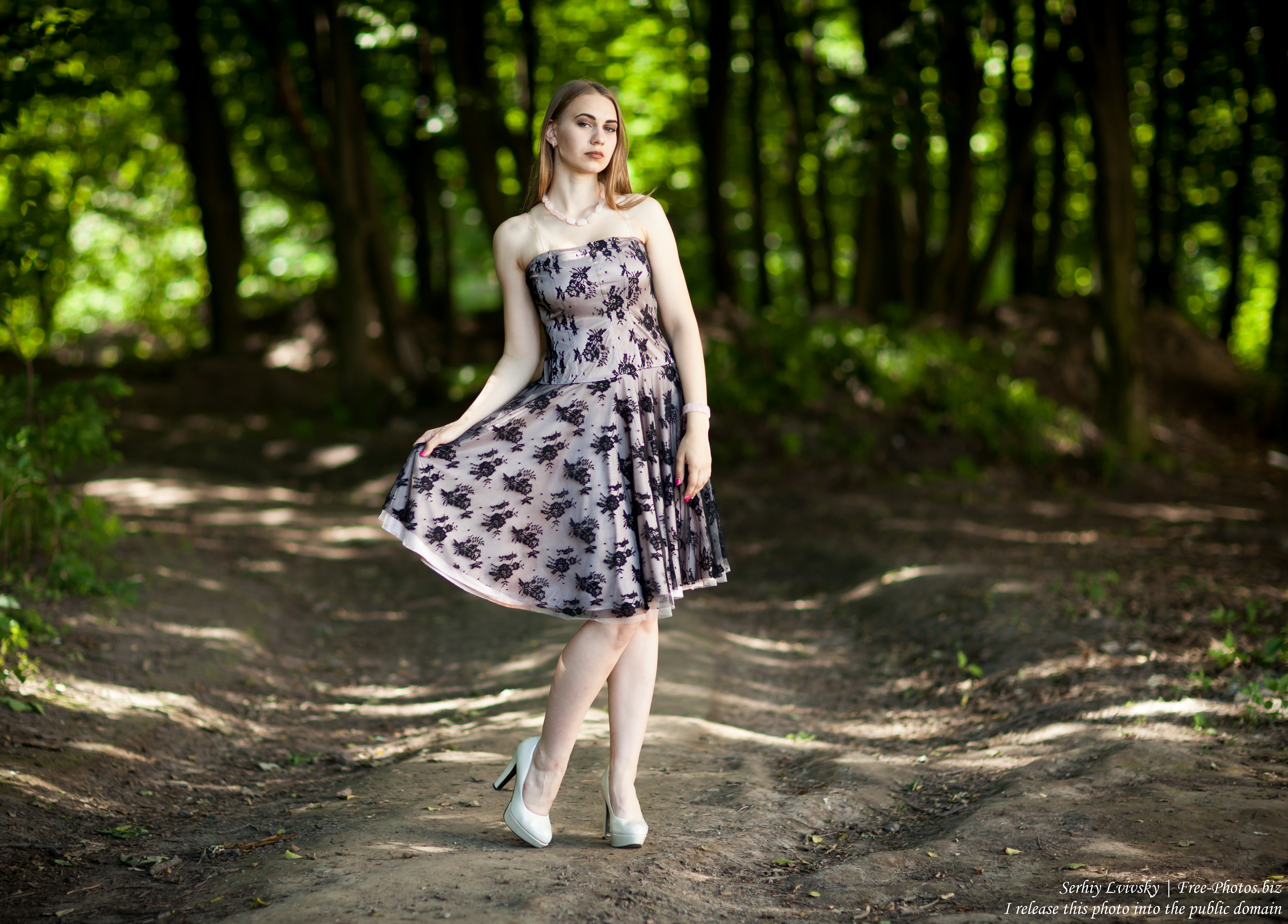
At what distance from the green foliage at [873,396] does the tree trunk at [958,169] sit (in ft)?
5.84

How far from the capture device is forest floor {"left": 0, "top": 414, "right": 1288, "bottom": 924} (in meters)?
2.84

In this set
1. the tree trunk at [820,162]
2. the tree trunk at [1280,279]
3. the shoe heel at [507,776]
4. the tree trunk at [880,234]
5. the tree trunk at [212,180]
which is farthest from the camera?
the tree trunk at [212,180]

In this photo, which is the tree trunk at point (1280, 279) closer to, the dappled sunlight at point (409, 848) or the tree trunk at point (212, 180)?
the dappled sunlight at point (409, 848)

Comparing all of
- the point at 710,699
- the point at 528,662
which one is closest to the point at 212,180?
the point at 528,662

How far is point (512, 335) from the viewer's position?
319cm

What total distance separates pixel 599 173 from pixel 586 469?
919mm

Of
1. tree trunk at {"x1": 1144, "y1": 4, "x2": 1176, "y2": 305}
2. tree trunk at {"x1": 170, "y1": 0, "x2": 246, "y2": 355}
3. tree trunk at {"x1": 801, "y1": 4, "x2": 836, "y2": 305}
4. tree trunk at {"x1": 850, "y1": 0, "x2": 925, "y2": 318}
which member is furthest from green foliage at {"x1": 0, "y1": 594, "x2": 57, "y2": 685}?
tree trunk at {"x1": 1144, "y1": 4, "x2": 1176, "y2": 305}

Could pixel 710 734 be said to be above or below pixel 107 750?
below

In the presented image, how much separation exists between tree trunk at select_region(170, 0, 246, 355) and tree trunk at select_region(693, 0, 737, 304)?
7.01m

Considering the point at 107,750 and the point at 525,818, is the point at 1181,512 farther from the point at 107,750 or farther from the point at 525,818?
the point at 107,750

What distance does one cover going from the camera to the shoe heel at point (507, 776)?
10.6 ft

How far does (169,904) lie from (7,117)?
4631mm

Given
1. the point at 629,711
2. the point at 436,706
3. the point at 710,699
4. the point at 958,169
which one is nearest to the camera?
the point at 629,711

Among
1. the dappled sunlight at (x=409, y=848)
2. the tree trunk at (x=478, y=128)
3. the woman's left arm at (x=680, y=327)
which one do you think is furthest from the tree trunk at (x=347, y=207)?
the dappled sunlight at (x=409, y=848)
